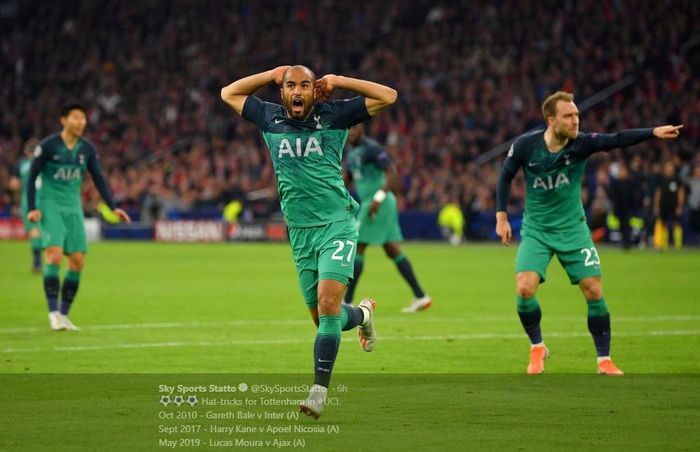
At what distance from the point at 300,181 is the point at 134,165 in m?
41.4

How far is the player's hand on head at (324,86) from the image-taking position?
9.07m

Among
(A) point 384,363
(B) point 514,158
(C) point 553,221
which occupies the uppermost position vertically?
(B) point 514,158

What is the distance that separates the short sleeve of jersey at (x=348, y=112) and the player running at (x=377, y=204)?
8315mm

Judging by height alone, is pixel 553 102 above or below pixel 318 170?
above

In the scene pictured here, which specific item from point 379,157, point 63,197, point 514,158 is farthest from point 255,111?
point 379,157

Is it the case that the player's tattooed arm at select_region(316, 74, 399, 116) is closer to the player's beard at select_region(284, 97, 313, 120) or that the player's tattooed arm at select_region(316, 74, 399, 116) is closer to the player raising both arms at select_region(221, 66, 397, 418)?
the player raising both arms at select_region(221, 66, 397, 418)

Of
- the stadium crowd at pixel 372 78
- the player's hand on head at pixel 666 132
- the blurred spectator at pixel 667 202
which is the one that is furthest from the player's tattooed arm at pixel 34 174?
the stadium crowd at pixel 372 78

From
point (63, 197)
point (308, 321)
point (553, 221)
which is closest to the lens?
point (553, 221)

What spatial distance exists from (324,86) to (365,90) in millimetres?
311

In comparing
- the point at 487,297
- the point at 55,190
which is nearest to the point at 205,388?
the point at 55,190

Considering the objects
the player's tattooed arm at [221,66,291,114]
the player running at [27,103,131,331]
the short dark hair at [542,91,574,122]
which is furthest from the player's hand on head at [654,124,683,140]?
the player running at [27,103,131,331]

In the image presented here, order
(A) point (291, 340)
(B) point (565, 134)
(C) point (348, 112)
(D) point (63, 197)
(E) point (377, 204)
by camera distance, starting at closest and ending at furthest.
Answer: (C) point (348, 112) < (B) point (565, 134) < (A) point (291, 340) < (D) point (63, 197) < (E) point (377, 204)

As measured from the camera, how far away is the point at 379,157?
18.0m

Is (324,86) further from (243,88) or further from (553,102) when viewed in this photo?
(553,102)
